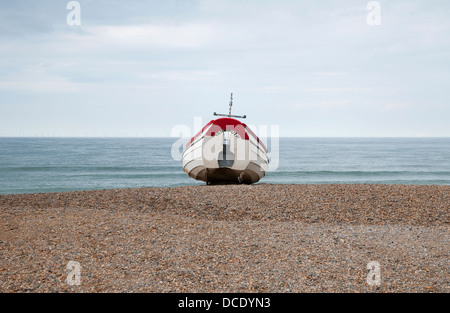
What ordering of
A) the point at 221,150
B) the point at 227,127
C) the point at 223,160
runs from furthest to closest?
the point at 223,160 → the point at 221,150 → the point at 227,127

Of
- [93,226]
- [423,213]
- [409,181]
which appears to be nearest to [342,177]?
[409,181]

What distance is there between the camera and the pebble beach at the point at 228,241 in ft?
20.0

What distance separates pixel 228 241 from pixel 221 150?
9.00 metres

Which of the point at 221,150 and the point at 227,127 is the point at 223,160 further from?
the point at 227,127

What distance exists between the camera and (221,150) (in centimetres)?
1692

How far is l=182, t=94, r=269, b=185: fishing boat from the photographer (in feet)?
54.3

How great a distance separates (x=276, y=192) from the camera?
43.9ft
